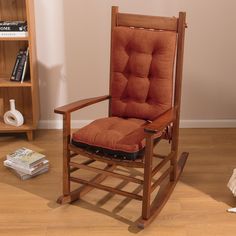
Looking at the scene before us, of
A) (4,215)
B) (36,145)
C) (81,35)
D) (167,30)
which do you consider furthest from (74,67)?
(4,215)

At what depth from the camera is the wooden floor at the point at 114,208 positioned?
224 centimetres

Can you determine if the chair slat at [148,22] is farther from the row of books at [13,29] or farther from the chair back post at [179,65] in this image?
the row of books at [13,29]

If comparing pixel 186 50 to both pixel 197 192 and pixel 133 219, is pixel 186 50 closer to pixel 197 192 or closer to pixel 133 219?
pixel 197 192

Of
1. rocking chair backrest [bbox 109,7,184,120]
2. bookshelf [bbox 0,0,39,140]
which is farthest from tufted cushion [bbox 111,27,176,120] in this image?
bookshelf [bbox 0,0,39,140]

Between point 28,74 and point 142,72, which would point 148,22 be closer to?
point 142,72

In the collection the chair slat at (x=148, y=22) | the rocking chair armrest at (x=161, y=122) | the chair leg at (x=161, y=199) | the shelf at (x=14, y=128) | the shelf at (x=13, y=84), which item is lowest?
the chair leg at (x=161, y=199)

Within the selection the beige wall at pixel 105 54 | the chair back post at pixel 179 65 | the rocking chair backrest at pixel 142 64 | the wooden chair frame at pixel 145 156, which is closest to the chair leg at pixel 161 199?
the wooden chair frame at pixel 145 156

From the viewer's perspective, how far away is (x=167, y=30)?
2480mm

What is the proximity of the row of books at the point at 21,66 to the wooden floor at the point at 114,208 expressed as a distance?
650 mm

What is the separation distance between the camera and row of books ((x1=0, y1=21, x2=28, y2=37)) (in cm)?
303

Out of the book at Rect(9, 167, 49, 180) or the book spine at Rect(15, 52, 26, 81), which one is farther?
the book spine at Rect(15, 52, 26, 81)

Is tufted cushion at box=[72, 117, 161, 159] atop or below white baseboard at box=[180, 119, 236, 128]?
atop

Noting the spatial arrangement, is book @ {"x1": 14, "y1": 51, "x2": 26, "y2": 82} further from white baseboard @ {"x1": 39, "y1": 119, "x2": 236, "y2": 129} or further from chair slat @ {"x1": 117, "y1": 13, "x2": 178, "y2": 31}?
chair slat @ {"x1": 117, "y1": 13, "x2": 178, "y2": 31}

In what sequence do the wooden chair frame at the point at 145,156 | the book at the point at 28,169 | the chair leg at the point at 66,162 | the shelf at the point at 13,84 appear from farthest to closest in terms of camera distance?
the shelf at the point at 13,84, the book at the point at 28,169, the chair leg at the point at 66,162, the wooden chair frame at the point at 145,156
